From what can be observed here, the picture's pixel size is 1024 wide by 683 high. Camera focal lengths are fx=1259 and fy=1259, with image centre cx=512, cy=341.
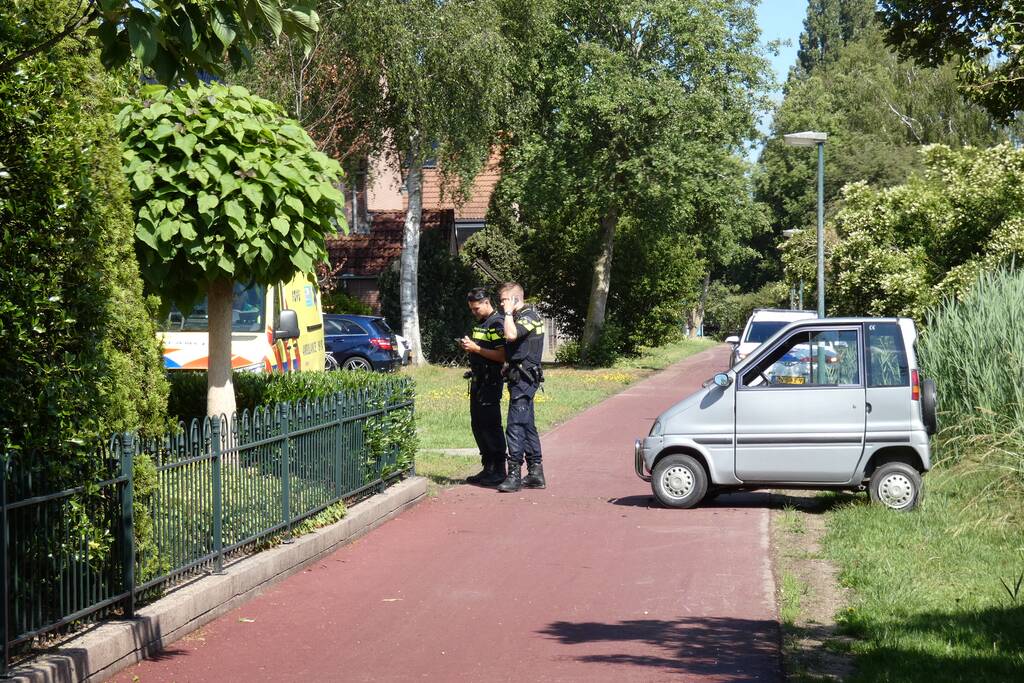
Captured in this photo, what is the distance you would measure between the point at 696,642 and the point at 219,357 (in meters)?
5.01

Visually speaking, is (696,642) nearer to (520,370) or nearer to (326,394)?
(326,394)

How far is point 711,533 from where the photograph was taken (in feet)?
35.0

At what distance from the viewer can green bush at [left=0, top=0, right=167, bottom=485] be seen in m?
6.10

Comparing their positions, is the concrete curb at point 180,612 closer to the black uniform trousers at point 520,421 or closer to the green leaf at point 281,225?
the green leaf at point 281,225

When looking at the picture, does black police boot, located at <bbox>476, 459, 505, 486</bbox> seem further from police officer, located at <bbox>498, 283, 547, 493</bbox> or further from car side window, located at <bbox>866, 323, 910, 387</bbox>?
car side window, located at <bbox>866, 323, 910, 387</bbox>

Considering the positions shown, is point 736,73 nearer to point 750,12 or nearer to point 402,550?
point 750,12

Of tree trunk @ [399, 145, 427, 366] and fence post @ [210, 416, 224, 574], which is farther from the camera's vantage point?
tree trunk @ [399, 145, 427, 366]

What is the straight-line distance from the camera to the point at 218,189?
30.4 feet

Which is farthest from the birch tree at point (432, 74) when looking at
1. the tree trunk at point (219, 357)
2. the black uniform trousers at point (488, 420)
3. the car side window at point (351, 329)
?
the tree trunk at point (219, 357)

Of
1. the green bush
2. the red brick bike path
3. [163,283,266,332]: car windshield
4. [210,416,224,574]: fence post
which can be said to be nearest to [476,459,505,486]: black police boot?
the red brick bike path

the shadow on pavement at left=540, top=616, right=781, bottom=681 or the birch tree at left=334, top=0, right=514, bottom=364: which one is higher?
the birch tree at left=334, top=0, right=514, bottom=364

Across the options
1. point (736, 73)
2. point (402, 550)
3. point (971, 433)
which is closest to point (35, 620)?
point (402, 550)

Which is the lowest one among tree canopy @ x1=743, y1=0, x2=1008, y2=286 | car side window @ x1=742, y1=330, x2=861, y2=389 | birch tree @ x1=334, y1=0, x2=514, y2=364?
car side window @ x1=742, y1=330, x2=861, y2=389

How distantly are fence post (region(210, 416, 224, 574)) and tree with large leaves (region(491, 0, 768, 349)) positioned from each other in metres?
27.9
